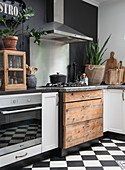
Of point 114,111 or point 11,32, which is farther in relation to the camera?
point 114,111

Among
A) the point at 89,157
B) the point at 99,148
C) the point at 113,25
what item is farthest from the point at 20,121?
the point at 113,25

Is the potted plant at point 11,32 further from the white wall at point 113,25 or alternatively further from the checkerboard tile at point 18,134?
the white wall at point 113,25

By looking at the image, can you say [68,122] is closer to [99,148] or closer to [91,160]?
[91,160]

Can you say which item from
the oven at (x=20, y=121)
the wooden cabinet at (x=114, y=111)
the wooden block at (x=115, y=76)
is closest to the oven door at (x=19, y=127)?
the oven at (x=20, y=121)

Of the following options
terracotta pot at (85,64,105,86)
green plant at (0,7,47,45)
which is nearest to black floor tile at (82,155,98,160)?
terracotta pot at (85,64,105,86)

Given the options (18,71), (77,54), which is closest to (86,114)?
(18,71)

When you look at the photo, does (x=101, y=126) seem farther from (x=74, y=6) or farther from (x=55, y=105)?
(x=74, y=6)

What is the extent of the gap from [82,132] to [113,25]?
2.51 metres

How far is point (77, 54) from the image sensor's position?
173 inches

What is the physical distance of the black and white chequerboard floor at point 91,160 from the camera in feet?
8.80

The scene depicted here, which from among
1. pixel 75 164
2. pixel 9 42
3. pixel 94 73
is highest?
pixel 9 42

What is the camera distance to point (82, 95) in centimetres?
319

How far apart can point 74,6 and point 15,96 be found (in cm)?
253

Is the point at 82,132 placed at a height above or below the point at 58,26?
below
